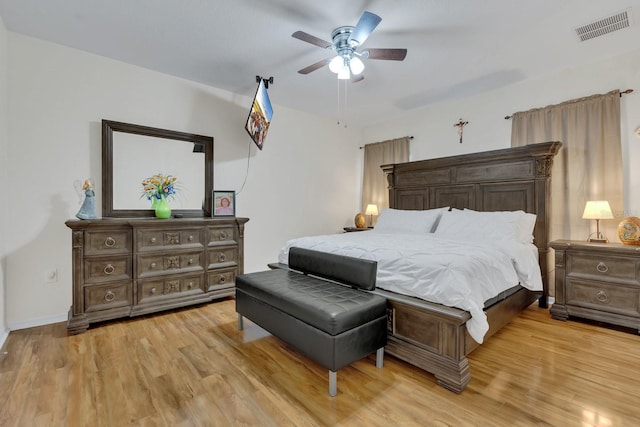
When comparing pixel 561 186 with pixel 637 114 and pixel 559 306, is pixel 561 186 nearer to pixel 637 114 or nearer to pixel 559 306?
pixel 637 114

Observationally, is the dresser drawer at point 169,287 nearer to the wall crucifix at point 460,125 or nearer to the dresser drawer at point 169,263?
the dresser drawer at point 169,263

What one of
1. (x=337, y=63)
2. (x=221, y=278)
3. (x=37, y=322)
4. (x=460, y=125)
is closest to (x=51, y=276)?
(x=37, y=322)

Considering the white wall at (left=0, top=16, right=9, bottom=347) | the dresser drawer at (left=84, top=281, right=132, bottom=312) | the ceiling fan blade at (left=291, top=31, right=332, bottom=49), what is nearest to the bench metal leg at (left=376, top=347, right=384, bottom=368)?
the ceiling fan blade at (left=291, top=31, right=332, bottom=49)

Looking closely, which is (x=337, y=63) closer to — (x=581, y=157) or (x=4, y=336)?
(x=581, y=157)

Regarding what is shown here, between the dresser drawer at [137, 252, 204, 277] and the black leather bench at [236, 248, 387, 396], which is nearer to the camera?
the black leather bench at [236, 248, 387, 396]

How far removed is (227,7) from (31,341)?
128 inches

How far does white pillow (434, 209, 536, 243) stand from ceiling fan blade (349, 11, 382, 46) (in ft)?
7.44

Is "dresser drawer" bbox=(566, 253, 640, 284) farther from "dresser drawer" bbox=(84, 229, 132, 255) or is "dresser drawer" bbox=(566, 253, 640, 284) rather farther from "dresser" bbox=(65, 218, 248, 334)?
"dresser drawer" bbox=(84, 229, 132, 255)

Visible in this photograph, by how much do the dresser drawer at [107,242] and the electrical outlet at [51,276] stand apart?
0.57 meters

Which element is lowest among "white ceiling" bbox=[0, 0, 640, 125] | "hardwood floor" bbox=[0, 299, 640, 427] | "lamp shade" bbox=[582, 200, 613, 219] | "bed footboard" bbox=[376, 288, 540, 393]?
"hardwood floor" bbox=[0, 299, 640, 427]

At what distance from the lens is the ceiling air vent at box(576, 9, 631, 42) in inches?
99.3

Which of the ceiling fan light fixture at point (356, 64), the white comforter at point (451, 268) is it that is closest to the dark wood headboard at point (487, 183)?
the white comforter at point (451, 268)

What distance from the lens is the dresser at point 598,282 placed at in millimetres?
2686

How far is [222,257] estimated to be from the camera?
3627mm
